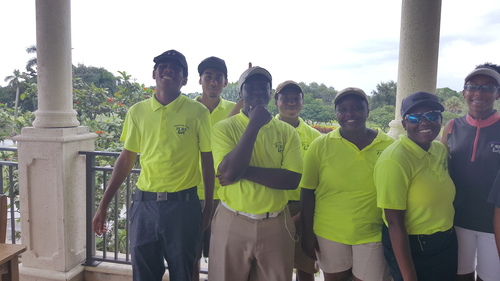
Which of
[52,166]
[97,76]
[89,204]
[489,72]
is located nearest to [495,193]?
[489,72]

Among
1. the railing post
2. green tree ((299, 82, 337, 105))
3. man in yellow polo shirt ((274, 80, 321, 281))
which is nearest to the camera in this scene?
man in yellow polo shirt ((274, 80, 321, 281))

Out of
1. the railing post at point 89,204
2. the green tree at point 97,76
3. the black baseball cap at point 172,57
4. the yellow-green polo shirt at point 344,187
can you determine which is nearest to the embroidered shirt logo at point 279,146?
the yellow-green polo shirt at point 344,187

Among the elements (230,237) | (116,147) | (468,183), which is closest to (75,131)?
(116,147)

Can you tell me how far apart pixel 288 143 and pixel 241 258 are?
28.5 inches

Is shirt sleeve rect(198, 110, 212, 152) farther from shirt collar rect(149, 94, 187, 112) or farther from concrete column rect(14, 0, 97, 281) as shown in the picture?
concrete column rect(14, 0, 97, 281)

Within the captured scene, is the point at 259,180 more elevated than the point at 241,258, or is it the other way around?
the point at 259,180

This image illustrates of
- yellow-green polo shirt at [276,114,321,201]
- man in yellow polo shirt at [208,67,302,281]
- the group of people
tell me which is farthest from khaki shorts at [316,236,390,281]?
yellow-green polo shirt at [276,114,321,201]

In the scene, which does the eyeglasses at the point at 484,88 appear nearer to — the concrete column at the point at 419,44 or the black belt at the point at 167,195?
the concrete column at the point at 419,44

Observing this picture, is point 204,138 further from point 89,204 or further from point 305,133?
point 89,204

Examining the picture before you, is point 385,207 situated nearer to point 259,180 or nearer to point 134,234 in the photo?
point 259,180

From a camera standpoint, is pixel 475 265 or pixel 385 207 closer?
pixel 385 207

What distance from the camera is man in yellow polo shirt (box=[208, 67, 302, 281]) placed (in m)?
1.90

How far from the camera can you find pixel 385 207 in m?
1.72

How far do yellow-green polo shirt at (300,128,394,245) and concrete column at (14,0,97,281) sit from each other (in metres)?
2.28
